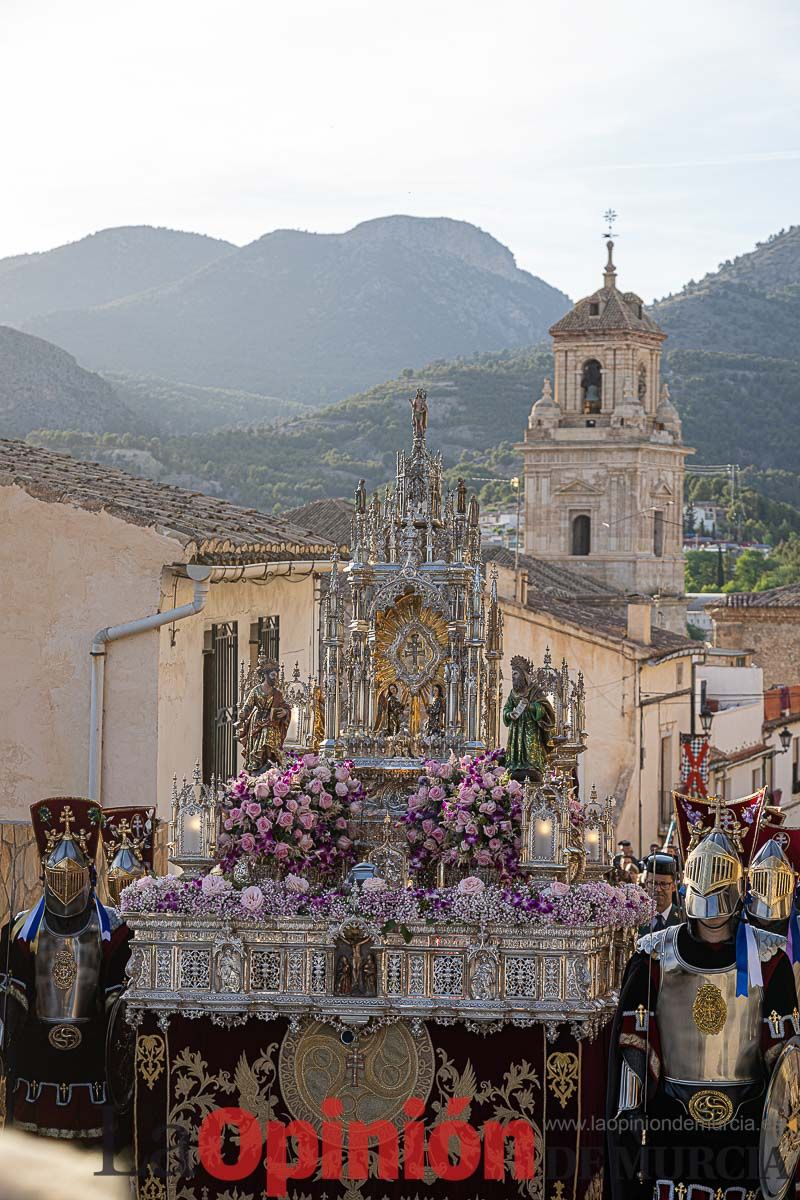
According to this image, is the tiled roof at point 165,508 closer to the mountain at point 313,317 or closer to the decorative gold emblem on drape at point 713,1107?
the decorative gold emblem on drape at point 713,1107

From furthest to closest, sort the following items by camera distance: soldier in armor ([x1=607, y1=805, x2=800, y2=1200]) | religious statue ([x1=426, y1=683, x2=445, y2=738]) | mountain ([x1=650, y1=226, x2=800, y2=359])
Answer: mountain ([x1=650, y1=226, x2=800, y2=359]) → religious statue ([x1=426, y1=683, x2=445, y2=738]) → soldier in armor ([x1=607, y1=805, x2=800, y2=1200])

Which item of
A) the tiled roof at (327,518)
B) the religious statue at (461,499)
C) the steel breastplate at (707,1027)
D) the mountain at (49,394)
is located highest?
the mountain at (49,394)

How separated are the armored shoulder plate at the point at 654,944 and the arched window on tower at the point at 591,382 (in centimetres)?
5544

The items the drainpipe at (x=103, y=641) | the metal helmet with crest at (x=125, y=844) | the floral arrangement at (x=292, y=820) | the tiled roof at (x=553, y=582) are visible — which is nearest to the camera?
the metal helmet with crest at (x=125, y=844)

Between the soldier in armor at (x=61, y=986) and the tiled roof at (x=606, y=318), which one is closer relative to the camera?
the soldier in armor at (x=61, y=986)

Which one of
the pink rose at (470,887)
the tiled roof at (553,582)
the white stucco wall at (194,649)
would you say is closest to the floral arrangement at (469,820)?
the pink rose at (470,887)

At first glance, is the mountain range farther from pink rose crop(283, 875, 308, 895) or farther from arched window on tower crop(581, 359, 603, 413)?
pink rose crop(283, 875, 308, 895)

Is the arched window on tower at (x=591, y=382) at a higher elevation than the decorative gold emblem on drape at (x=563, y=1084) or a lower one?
higher

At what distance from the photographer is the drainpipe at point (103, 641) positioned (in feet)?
55.7

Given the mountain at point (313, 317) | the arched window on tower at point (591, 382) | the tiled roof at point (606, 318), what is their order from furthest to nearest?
the mountain at point (313, 317), the arched window on tower at point (591, 382), the tiled roof at point (606, 318)

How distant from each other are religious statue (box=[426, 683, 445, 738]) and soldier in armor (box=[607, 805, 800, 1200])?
3.36 meters

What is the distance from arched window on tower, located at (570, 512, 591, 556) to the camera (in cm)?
6512

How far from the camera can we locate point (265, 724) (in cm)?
1357

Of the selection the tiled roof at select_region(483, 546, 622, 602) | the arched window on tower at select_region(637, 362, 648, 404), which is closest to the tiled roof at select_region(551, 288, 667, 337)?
the arched window on tower at select_region(637, 362, 648, 404)
